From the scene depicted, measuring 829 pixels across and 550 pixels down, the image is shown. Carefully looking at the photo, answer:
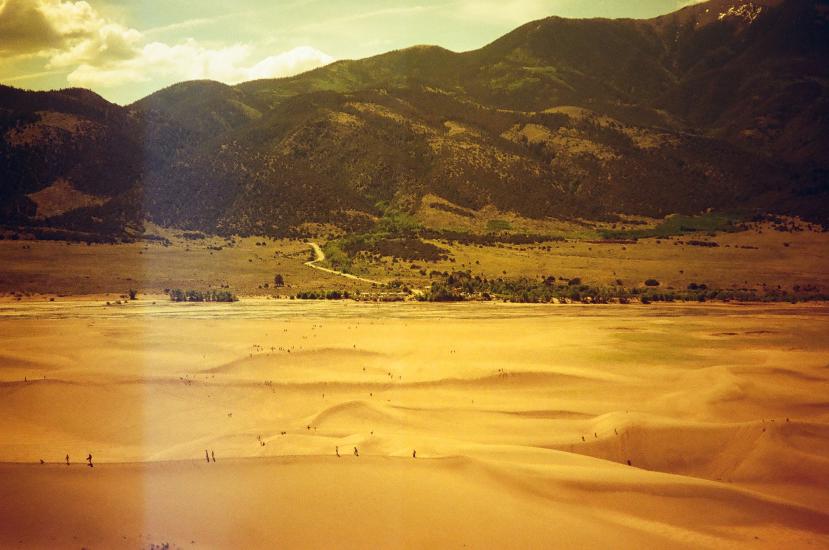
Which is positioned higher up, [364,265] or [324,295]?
[364,265]

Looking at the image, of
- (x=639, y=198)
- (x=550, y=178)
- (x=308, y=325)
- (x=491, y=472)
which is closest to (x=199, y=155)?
(x=550, y=178)

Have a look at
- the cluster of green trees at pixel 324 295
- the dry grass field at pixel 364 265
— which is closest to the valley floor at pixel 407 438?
the cluster of green trees at pixel 324 295

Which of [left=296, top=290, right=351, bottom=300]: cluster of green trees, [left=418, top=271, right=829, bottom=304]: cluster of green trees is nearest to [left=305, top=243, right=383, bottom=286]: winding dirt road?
[left=418, top=271, right=829, bottom=304]: cluster of green trees

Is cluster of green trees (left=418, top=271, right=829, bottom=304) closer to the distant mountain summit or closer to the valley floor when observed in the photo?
the valley floor

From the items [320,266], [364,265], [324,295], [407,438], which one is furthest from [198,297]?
[407,438]

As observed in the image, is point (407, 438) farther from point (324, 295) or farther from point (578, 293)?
point (578, 293)

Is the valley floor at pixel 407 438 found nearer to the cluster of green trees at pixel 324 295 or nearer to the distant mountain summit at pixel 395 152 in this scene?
the cluster of green trees at pixel 324 295
